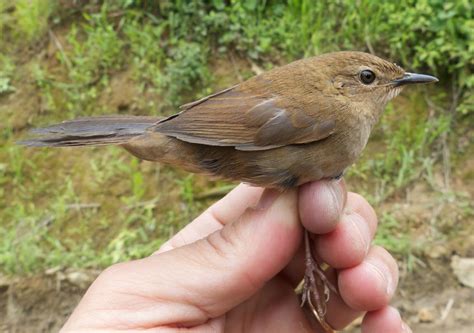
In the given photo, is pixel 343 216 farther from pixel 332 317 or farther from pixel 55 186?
pixel 55 186

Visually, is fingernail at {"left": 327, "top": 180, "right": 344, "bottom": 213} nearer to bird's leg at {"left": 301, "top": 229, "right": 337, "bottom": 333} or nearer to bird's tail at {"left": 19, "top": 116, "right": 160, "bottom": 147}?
bird's leg at {"left": 301, "top": 229, "right": 337, "bottom": 333}

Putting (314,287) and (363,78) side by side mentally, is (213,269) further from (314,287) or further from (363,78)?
(363,78)

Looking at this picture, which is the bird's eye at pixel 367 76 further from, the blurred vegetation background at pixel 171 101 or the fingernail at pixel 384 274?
the blurred vegetation background at pixel 171 101

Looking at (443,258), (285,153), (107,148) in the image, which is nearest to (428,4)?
(443,258)

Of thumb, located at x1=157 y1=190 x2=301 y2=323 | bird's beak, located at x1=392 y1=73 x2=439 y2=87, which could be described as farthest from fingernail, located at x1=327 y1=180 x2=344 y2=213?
bird's beak, located at x1=392 y1=73 x2=439 y2=87

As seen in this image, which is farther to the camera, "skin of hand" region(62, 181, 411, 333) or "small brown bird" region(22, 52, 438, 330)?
"small brown bird" region(22, 52, 438, 330)

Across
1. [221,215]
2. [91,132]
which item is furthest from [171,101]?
[91,132]
